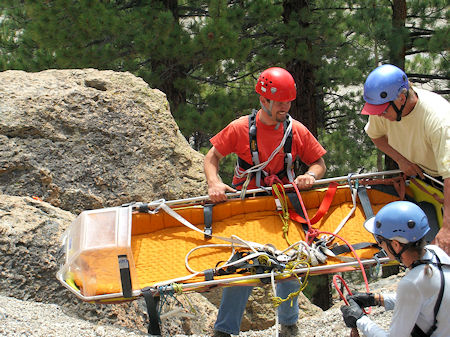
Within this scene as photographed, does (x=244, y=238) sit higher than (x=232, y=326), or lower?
higher

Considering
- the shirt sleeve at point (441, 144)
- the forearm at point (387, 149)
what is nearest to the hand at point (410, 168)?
the forearm at point (387, 149)

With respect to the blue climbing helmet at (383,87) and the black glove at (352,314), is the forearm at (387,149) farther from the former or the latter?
the black glove at (352,314)

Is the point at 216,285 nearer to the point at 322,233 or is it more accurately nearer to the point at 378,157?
the point at 322,233

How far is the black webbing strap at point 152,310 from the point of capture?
13.1 ft

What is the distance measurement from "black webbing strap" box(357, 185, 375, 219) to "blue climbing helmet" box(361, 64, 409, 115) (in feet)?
3.76

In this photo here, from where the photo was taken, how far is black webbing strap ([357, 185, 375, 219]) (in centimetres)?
496

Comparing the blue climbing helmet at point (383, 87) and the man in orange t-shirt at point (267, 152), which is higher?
the blue climbing helmet at point (383, 87)

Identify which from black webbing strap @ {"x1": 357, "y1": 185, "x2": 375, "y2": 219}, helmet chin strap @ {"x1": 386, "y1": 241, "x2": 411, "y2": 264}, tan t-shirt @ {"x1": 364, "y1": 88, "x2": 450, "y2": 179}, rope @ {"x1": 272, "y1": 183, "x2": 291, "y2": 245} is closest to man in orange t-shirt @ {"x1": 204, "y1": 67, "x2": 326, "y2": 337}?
rope @ {"x1": 272, "y1": 183, "x2": 291, "y2": 245}

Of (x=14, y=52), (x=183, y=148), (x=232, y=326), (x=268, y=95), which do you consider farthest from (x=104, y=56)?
(x=232, y=326)

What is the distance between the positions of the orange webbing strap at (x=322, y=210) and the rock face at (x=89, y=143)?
1.93 metres

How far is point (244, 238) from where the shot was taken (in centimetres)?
491

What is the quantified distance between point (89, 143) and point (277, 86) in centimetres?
254

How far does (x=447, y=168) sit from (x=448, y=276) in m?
1.22

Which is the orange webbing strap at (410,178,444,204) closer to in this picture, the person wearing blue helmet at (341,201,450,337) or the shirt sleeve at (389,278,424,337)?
the person wearing blue helmet at (341,201,450,337)
